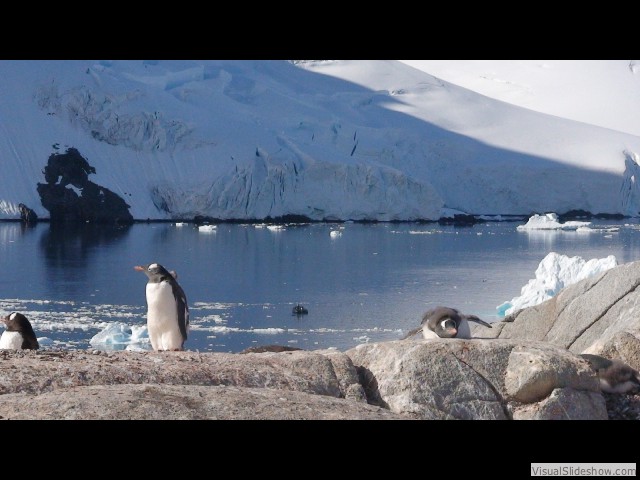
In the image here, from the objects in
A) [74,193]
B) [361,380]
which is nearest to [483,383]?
[361,380]

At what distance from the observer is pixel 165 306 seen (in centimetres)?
665

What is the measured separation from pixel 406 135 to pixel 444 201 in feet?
19.9

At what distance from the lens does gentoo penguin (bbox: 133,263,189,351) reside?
664 centimetres

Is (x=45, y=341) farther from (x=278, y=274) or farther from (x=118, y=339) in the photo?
(x=278, y=274)

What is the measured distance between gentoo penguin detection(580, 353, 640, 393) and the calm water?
14.4 meters

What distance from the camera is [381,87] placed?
8175 centimetres

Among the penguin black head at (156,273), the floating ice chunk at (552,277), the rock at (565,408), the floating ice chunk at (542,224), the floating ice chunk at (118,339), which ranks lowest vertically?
the floating ice chunk at (118,339)

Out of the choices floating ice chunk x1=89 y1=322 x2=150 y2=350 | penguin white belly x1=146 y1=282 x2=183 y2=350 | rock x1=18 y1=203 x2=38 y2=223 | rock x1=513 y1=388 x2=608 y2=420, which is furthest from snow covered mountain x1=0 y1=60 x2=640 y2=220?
rock x1=513 y1=388 x2=608 y2=420

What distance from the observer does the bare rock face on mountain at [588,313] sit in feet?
24.4

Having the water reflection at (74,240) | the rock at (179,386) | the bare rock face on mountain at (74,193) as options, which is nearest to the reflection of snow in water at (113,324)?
the water reflection at (74,240)

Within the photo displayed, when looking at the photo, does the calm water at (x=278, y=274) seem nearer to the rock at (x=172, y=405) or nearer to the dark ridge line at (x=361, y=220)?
the dark ridge line at (x=361, y=220)

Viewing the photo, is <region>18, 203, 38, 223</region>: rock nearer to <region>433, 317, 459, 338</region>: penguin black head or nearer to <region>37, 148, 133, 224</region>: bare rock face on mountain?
<region>37, 148, 133, 224</region>: bare rock face on mountain

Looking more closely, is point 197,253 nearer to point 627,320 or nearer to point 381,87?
point 627,320

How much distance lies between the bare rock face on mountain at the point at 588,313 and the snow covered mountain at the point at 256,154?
3977 cm
